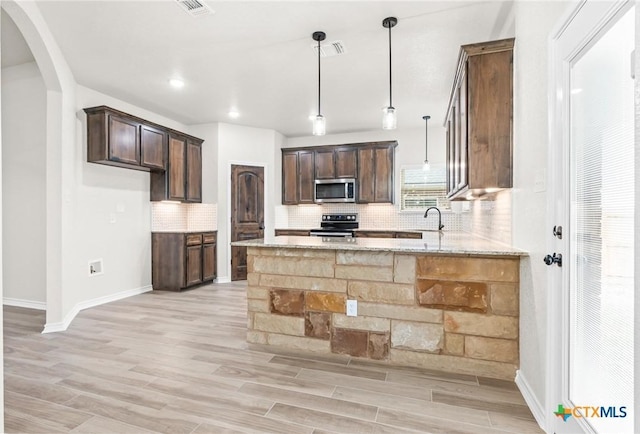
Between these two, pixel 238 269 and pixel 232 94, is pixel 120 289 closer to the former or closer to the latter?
pixel 238 269

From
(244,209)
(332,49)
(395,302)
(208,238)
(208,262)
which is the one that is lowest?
(208,262)

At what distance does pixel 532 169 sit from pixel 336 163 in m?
4.27

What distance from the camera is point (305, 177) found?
6191 mm

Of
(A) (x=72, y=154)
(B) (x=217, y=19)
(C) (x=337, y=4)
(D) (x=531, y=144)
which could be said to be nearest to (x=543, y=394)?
(D) (x=531, y=144)

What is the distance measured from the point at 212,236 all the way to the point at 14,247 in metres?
2.43

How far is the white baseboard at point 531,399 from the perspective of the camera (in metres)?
1.74

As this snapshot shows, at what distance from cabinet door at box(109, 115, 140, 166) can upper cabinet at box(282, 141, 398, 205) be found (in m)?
2.67

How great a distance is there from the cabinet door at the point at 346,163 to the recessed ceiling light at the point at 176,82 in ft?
9.38

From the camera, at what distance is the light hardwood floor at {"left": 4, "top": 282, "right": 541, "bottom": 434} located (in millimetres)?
1760

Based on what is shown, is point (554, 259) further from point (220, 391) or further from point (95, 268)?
point (95, 268)

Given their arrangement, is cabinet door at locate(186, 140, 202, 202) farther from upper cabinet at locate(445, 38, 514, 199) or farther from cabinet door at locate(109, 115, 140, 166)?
upper cabinet at locate(445, 38, 514, 199)

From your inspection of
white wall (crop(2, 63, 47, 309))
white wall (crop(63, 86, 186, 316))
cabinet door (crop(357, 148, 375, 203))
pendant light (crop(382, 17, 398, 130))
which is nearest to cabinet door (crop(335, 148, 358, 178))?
cabinet door (crop(357, 148, 375, 203))

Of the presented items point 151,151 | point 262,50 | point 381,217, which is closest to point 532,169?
point 262,50

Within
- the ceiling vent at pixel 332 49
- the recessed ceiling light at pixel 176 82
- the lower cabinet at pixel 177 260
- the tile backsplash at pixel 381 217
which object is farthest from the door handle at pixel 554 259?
the lower cabinet at pixel 177 260
